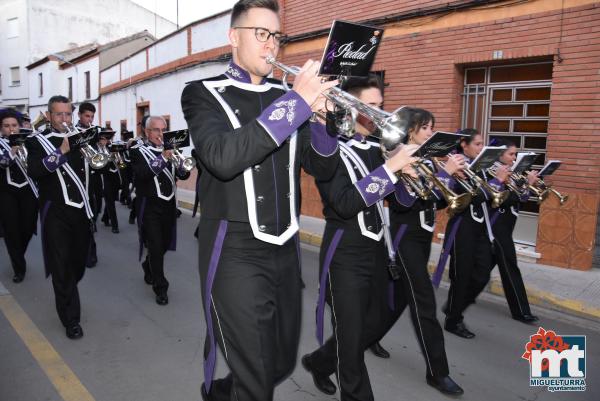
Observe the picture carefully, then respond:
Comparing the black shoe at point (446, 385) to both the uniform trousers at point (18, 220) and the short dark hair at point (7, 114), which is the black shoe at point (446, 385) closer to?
the uniform trousers at point (18, 220)

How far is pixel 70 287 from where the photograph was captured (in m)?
4.53

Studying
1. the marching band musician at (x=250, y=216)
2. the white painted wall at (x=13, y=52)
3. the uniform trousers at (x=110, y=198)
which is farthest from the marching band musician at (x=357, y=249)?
the white painted wall at (x=13, y=52)

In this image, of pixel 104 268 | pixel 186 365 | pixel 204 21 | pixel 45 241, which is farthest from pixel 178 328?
pixel 204 21

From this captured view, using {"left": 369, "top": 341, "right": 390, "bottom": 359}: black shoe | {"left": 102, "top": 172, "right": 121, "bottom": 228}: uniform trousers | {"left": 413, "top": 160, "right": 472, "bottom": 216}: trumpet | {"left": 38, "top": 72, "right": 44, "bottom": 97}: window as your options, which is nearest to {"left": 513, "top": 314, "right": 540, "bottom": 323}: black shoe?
{"left": 369, "top": 341, "right": 390, "bottom": 359}: black shoe

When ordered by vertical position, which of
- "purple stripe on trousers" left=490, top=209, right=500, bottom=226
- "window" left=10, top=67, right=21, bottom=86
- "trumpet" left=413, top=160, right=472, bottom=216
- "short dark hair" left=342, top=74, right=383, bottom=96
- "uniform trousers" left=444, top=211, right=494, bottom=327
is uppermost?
"window" left=10, top=67, right=21, bottom=86

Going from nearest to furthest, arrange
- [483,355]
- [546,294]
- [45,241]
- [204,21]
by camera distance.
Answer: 1. [483,355]
2. [45,241]
3. [546,294]
4. [204,21]

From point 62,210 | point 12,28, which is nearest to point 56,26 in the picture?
point 12,28

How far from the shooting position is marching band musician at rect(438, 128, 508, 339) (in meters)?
4.70

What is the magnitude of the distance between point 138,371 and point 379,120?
8.88 ft

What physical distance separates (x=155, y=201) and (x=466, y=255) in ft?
11.3

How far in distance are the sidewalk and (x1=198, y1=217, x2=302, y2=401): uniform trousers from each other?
14.7 ft

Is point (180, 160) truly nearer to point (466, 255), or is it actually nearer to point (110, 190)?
point (466, 255)

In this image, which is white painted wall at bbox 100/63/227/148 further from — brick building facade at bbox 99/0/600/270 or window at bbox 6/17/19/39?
window at bbox 6/17/19/39

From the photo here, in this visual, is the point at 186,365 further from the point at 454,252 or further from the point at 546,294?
the point at 546,294
